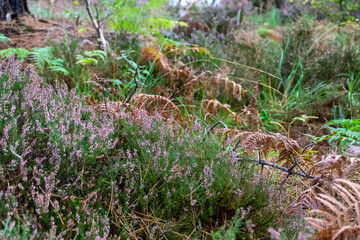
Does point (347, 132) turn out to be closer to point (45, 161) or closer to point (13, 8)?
point (45, 161)

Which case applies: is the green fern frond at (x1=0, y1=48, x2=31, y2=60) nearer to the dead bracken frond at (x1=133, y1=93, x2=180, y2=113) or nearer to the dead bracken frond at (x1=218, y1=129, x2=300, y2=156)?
the dead bracken frond at (x1=133, y1=93, x2=180, y2=113)

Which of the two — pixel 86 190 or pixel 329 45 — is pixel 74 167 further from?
pixel 329 45

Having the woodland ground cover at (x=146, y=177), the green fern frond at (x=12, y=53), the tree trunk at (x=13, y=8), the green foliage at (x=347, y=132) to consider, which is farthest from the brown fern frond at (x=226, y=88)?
the tree trunk at (x=13, y=8)

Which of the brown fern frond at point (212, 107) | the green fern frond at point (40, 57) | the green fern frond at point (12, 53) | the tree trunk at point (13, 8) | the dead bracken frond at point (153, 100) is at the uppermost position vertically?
the tree trunk at point (13, 8)

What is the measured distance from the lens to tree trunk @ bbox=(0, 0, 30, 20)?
4.50 meters

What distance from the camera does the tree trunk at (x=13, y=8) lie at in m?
4.50

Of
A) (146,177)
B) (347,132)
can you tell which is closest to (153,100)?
(146,177)

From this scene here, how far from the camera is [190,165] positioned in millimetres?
1897

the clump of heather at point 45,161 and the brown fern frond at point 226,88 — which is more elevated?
the clump of heather at point 45,161

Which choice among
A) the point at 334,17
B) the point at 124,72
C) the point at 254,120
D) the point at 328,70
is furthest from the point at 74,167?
the point at 334,17

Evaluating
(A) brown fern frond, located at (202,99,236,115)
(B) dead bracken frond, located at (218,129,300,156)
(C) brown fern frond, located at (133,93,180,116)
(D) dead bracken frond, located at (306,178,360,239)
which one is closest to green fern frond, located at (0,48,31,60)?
(C) brown fern frond, located at (133,93,180,116)

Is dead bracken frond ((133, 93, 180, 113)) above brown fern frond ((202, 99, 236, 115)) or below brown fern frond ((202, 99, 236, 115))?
above

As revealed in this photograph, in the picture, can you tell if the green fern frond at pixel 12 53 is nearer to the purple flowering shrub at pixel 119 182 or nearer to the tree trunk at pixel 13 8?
the purple flowering shrub at pixel 119 182

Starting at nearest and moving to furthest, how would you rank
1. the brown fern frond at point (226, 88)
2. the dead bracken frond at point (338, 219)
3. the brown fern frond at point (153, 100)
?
the dead bracken frond at point (338, 219) → the brown fern frond at point (153, 100) → the brown fern frond at point (226, 88)
